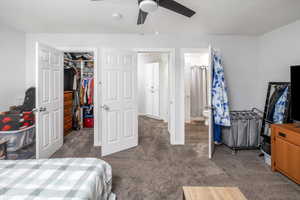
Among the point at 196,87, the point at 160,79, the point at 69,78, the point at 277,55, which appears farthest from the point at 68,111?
the point at 277,55

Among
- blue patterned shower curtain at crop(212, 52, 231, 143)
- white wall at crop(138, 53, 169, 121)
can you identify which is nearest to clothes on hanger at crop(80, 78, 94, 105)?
white wall at crop(138, 53, 169, 121)

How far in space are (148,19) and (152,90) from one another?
3619 millimetres

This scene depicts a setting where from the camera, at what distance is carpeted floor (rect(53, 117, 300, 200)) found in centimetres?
202

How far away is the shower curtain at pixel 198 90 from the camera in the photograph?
5.73m

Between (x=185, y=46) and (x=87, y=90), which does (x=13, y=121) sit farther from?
(x=185, y=46)

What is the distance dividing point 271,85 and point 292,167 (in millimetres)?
1615

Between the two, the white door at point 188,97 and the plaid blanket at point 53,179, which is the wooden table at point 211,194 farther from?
the white door at point 188,97

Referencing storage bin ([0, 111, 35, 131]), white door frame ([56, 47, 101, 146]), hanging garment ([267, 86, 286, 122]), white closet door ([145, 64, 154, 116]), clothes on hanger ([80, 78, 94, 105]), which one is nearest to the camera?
storage bin ([0, 111, 35, 131])

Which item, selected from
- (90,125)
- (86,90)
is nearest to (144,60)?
(86,90)

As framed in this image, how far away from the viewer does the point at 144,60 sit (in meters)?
6.56

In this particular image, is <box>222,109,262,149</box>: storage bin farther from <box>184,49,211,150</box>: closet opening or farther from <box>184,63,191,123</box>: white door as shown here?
<box>184,63,191,123</box>: white door

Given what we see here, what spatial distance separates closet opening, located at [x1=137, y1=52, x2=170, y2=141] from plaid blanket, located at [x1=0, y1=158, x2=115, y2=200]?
12.1 ft

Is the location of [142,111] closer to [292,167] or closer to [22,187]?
[292,167]

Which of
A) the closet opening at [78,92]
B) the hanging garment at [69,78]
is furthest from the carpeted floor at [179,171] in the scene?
the hanging garment at [69,78]
